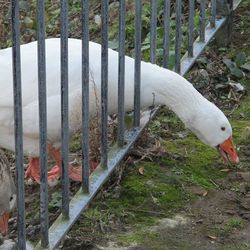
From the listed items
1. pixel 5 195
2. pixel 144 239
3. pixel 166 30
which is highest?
pixel 166 30

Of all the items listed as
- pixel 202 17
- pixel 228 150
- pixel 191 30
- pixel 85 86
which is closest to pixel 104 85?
pixel 85 86

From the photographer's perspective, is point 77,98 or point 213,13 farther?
point 213,13

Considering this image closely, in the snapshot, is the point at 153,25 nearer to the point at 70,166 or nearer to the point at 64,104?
the point at 70,166

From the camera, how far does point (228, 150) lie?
4918mm

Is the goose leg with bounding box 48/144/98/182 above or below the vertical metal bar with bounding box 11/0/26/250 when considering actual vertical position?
below

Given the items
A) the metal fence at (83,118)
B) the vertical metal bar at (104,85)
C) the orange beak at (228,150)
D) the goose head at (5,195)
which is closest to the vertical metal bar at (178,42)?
the metal fence at (83,118)

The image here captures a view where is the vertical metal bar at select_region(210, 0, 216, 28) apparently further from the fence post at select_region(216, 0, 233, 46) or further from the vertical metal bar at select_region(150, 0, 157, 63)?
the vertical metal bar at select_region(150, 0, 157, 63)

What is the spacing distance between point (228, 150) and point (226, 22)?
1.90 meters

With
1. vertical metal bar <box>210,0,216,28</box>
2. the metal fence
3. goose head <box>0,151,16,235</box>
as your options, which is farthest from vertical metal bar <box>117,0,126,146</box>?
vertical metal bar <box>210,0,216,28</box>

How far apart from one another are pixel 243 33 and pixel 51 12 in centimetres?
173

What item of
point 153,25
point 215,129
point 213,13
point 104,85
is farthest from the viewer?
point 213,13

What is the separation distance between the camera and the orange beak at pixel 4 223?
3978 millimetres

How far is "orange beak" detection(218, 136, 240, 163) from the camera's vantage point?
4898mm

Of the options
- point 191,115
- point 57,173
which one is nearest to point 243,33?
point 191,115
